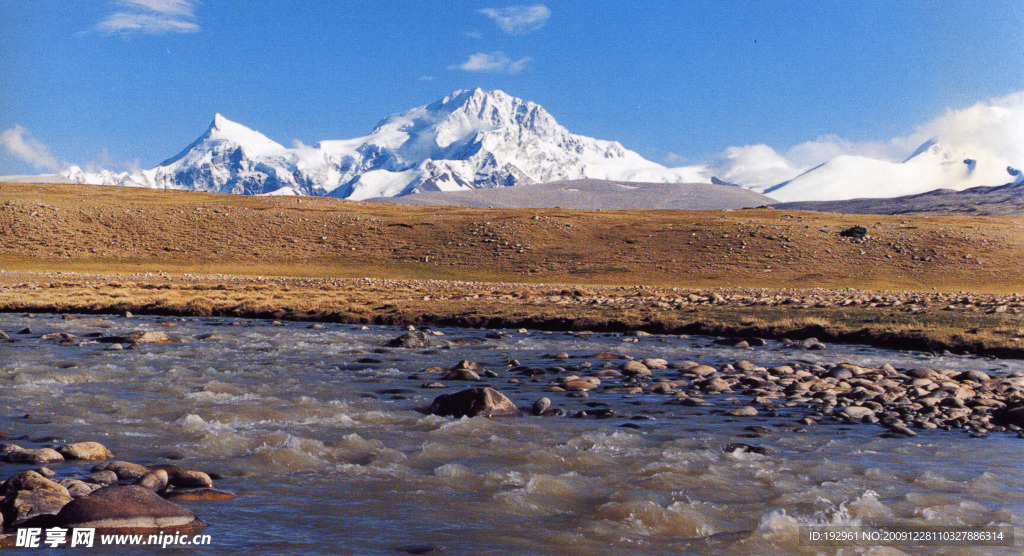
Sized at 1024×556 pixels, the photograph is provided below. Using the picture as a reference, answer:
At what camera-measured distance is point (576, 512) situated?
402 inches

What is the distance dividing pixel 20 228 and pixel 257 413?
261 feet

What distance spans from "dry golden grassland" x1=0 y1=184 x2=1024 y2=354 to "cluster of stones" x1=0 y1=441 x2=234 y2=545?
25879 mm

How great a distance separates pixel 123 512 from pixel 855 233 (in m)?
79.9

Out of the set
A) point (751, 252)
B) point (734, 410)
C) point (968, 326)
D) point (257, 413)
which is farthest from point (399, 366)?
point (751, 252)

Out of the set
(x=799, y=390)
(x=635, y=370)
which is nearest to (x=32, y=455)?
(x=635, y=370)

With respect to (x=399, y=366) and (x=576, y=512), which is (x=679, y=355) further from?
(x=576, y=512)

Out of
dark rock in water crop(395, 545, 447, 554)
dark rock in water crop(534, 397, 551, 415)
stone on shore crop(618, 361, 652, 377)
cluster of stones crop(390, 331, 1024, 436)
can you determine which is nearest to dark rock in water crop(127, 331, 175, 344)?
cluster of stones crop(390, 331, 1024, 436)

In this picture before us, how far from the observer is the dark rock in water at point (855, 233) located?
78.7 m

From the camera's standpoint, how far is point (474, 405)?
15.8m

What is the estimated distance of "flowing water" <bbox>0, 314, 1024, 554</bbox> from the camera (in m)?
9.34

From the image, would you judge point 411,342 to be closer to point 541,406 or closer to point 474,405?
point 541,406

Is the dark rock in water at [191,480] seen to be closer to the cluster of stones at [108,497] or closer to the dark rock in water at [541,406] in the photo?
the cluster of stones at [108,497]

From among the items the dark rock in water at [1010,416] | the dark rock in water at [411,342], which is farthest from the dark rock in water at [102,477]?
the dark rock in water at [411,342]

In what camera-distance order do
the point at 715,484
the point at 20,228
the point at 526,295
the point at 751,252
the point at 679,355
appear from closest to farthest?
the point at 715,484 → the point at 679,355 → the point at 526,295 → the point at 751,252 → the point at 20,228
